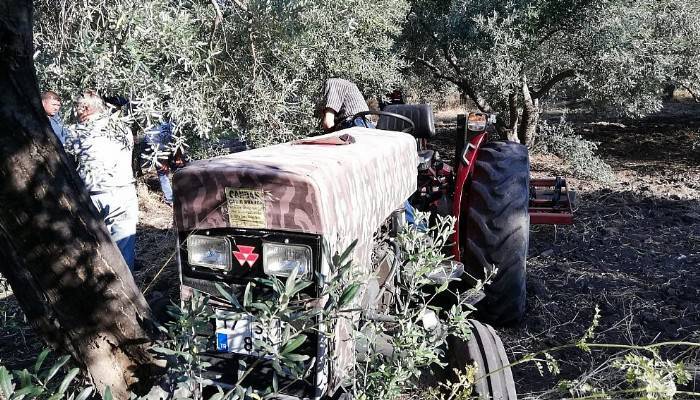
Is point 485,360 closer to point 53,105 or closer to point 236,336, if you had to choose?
point 236,336

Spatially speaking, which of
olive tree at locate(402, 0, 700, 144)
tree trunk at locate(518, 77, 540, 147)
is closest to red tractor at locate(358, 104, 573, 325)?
olive tree at locate(402, 0, 700, 144)

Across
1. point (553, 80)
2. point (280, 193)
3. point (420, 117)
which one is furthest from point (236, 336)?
point (553, 80)

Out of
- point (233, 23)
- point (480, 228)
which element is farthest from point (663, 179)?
point (233, 23)

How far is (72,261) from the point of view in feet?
6.18

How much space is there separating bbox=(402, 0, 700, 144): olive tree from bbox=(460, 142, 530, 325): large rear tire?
4.44m

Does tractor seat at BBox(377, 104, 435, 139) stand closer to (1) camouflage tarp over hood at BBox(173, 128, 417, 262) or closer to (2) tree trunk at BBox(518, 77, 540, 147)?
(1) camouflage tarp over hood at BBox(173, 128, 417, 262)

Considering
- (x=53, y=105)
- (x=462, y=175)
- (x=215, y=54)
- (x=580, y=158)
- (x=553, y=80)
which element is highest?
(x=215, y=54)

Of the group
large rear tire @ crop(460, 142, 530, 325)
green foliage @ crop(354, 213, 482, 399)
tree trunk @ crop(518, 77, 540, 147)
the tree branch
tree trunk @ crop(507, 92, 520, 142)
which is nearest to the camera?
green foliage @ crop(354, 213, 482, 399)

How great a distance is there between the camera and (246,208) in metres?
2.05

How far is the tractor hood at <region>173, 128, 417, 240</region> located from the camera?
1.98 meters

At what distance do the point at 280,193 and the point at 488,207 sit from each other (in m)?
1.85

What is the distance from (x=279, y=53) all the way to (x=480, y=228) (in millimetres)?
2670

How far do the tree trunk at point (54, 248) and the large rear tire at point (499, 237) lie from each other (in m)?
2.06

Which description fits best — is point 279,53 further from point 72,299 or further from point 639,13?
point 639,13
